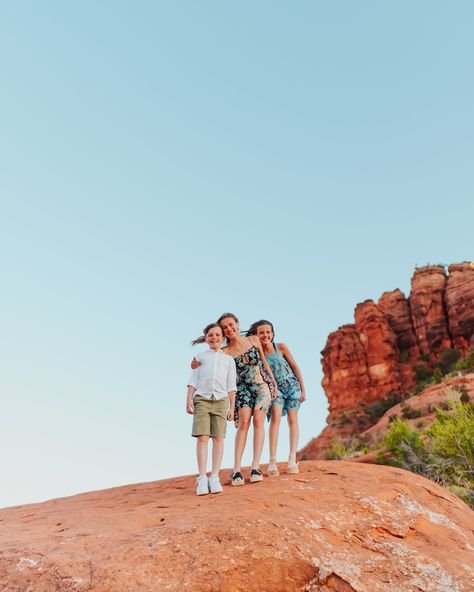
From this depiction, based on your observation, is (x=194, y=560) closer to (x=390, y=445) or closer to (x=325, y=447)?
(x=390, y=445)

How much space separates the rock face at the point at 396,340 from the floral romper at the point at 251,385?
4437 cm

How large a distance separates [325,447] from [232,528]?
4235cm

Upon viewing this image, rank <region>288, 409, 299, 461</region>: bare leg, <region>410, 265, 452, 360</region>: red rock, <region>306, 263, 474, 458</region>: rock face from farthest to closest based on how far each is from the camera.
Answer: <region>410, 265, 452, 360</region>: red rock
<region>306, 263, 474, 458</region>: rock face
<region>288, 409, 299, 461</region>: bare leg

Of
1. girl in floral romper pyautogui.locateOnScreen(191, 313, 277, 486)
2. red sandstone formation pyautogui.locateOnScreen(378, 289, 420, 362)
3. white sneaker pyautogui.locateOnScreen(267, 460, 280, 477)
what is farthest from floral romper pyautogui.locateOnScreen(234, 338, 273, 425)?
red sandstone formation pyautogui.locateOnScreen(378, 289, 420, 362)

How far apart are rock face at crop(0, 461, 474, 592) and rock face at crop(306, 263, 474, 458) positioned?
45126mm

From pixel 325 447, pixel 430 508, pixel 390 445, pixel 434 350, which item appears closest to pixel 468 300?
pixel 434 350

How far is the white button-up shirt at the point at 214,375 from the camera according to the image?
19.3ft

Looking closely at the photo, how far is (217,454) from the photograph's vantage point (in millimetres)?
5746

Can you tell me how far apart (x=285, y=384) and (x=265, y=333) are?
671 millimetres

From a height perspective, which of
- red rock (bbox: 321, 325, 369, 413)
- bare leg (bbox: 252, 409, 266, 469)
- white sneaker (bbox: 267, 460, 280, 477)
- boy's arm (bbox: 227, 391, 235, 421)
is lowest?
white sneaker (bbox: 267, 460, 280, 477)

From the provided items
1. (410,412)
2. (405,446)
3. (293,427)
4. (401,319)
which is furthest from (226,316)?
(401,319)

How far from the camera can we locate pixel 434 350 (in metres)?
53.3

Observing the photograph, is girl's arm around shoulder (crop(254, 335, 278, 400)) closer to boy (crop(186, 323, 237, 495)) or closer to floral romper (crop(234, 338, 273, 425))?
floral romper (crop(234, 338, 273, 425))

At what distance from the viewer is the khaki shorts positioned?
5751 mm
